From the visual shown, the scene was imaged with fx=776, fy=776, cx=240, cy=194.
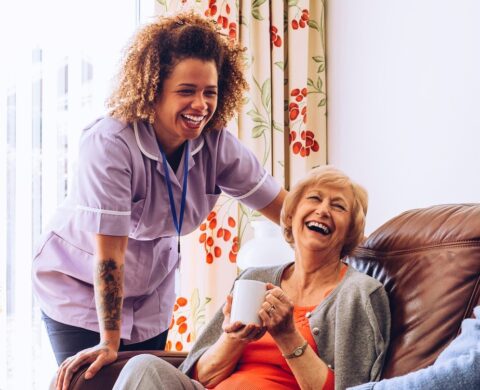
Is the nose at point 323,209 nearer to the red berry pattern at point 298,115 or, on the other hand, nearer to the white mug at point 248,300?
the white mug at point 248,300

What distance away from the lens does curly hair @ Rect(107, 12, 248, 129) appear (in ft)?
6.63

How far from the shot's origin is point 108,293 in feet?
6.40

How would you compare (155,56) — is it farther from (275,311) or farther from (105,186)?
(275,311)

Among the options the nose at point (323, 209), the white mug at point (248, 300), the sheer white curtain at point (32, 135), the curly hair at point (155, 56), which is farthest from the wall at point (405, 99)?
the white mug at point (248, 300)

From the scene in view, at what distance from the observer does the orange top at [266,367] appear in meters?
1.74

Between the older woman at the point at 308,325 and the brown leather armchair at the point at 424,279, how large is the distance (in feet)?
0.17

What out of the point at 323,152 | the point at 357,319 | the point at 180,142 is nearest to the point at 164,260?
the point at 180,142

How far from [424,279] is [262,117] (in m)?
1.62

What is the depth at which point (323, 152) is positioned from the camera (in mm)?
→ 3375

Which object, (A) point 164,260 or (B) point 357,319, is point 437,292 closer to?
(B) point 357,319

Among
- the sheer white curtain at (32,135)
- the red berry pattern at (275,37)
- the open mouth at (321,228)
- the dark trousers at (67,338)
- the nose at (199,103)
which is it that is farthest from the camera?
the red berry pattern at (275,37)

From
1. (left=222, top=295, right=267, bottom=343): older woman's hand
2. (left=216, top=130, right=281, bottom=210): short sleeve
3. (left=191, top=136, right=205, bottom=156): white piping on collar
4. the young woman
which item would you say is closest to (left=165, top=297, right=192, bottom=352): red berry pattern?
the young woman

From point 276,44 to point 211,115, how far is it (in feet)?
4.15

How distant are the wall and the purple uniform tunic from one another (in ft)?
2.07
